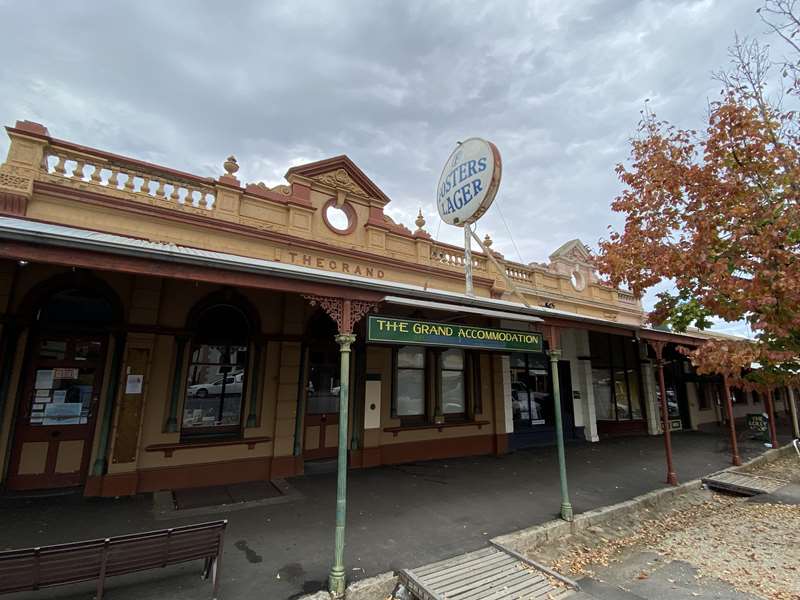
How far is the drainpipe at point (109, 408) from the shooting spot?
6.21m

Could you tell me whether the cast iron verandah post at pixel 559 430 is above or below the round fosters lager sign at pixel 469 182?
below

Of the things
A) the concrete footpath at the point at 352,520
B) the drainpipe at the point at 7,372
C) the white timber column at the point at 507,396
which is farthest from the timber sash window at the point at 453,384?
the drainpipe at the point at 7,372

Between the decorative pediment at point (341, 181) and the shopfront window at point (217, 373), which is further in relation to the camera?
the decorative pediment at point (341, 181)

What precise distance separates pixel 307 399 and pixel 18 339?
485 centimetres

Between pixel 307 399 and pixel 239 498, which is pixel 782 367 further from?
pixel 239 498

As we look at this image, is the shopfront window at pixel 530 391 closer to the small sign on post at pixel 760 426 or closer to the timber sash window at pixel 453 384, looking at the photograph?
Result: the timber sash window at pixel 453 384

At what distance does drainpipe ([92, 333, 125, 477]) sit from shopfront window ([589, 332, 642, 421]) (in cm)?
1385

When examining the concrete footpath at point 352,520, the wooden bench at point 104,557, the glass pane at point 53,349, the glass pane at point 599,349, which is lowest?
the concrete footpath at point 352,520

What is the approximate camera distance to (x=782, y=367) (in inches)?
240

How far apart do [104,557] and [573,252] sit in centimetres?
1575

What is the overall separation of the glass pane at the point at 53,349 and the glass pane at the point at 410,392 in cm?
648

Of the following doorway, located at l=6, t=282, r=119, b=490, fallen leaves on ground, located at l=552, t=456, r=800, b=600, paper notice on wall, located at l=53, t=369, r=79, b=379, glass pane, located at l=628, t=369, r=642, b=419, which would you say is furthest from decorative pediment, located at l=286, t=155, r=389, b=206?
glass pane, located at l=628, t=369, r=642, b=419

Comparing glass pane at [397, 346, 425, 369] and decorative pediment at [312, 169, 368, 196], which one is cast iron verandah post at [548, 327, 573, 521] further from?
decorative pediment at [312, 169, 368, 196]

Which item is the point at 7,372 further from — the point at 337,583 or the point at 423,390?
the point at 423,390
